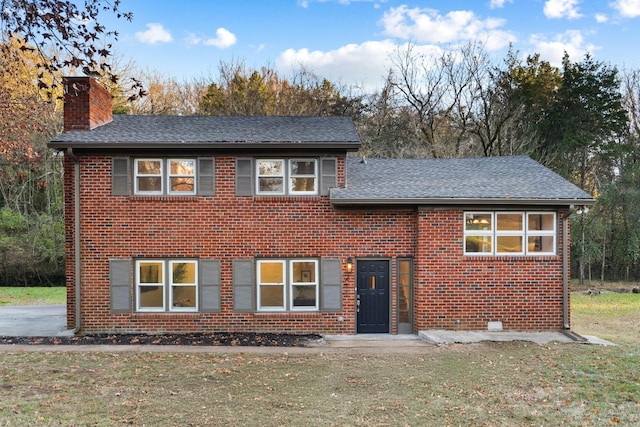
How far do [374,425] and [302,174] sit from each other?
685 centimetres

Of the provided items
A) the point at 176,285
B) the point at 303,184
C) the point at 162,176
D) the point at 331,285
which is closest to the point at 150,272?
the point at 176,285

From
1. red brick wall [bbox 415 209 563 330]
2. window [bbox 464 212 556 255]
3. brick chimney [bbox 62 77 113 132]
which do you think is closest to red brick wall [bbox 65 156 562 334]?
red brick wall [bbox 415 209 563 330]

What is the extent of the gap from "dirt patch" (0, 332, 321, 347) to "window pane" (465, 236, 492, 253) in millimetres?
4411

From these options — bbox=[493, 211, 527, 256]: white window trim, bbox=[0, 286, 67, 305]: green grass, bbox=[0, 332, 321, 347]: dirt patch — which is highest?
bbox=[493, 211, 527, 256]: white window trim

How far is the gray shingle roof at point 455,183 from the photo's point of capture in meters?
10.7

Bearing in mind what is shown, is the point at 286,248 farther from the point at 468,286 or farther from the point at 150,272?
the point at 468,286

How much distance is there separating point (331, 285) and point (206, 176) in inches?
166

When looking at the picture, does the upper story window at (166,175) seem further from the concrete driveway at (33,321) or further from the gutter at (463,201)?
the concrete driveway at (33,321)

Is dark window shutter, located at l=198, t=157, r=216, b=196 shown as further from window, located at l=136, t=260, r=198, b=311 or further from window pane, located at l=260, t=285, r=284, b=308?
window pane, located at l=260, t=285, r=284, b=308

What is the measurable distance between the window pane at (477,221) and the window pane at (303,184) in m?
4.01

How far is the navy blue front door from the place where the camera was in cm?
Answer: 1124

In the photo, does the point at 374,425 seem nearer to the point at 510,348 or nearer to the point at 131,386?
the point at 131,386

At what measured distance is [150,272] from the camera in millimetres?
11188

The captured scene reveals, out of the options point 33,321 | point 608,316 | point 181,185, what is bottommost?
point 608,316
